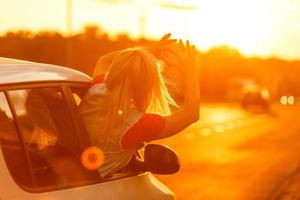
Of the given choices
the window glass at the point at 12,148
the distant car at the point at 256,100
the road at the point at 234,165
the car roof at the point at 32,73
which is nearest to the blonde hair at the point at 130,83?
the car roof at the point at 32,73

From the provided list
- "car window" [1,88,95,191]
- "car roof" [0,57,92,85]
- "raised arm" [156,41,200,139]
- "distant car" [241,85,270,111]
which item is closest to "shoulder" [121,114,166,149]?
"raised arm" [156,41,200,139]

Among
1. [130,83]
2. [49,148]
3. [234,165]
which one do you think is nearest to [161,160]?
[130,83]

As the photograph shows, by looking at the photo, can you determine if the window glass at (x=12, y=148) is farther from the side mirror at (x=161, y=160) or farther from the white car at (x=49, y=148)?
the side mirror at (x=161, y=160)

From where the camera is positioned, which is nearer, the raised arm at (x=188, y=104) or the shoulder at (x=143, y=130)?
the shoulder at (x=143, y=130)

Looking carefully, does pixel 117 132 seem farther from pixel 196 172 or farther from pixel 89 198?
pixel 196 172

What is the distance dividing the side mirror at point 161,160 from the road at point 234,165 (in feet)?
26.3

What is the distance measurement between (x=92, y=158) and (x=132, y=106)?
31cm

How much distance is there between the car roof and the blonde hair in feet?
0.82

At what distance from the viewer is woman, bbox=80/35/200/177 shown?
3967mm

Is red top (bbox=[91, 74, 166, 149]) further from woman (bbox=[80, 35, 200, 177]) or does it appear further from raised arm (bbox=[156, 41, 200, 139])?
raised arm (bbox=[156, 41, 200, 139])

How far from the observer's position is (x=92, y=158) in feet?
13.2

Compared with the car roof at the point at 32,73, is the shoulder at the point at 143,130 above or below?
below

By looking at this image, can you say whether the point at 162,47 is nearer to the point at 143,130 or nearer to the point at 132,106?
the point at 132,106

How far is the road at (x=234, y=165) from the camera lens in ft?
43.9
